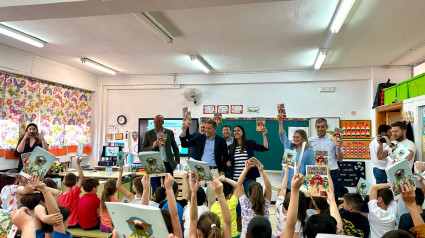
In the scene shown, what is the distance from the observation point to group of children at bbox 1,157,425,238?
4.58 ft

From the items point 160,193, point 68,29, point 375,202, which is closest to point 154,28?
point 68,29

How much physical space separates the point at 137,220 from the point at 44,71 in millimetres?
5384

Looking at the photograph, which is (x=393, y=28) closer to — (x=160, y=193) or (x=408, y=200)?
(x=408, y=200)

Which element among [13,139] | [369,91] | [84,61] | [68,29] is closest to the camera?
[68,29]

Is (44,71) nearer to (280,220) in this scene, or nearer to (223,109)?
(223,109)

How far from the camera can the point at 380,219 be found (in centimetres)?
210

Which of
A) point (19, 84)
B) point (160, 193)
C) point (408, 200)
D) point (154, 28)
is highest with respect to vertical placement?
point (154, 28)

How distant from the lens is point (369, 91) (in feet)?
19.1

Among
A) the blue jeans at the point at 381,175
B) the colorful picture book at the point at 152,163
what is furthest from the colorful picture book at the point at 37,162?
the blue jeans at the point at 381,175

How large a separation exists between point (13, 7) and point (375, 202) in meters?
3.49

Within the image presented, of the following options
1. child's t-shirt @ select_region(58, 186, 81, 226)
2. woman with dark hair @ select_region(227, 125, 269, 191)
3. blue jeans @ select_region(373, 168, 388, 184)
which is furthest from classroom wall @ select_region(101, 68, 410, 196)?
child's t-shirt @ select_region(58, 186, 81, 226)

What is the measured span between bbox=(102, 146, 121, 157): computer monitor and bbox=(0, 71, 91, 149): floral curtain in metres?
0.52

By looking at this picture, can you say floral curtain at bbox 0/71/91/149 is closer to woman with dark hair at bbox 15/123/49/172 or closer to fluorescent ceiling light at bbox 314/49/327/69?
woman with dark hair at bbox 15/123/49/172

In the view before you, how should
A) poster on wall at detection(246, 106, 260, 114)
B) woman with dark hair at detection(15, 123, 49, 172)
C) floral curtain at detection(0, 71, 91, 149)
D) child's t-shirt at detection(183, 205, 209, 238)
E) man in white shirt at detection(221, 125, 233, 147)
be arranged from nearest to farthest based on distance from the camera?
child's t-shirt at detection(183, 205, 209, 238) → man in white shirt at detection(221, 125, 233, 147) → woman with dark hair at detection(15, 123, 49, 172) → floral curtain at detection(0, 71, 91, 149) → poster on wall at detection(246, 106, 260, 114)
